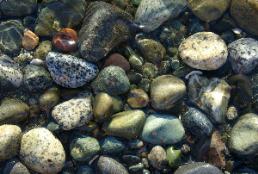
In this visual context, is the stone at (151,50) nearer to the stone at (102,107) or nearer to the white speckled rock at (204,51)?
the white speckled rock at (204,51)

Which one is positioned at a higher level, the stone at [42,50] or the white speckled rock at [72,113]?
the stone at [42,50]

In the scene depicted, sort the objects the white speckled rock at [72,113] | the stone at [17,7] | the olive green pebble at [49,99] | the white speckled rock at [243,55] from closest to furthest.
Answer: the white speckled rock at [72,113] < the olive green pebble at [49,99] < the white speckled rock at [243,55] < the stone at [17,7]

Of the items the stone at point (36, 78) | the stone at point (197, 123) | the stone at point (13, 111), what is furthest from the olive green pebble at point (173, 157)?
the stone at point (13, 111)

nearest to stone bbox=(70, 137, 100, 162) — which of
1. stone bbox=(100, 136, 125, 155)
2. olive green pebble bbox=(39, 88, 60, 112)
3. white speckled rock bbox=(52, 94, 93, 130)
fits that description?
stone bbox=(100, 136, 125, 155)

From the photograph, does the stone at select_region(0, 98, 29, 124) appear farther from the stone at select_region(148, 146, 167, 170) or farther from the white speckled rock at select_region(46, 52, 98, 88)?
the stone at select_region(148, 146, 167, 170)

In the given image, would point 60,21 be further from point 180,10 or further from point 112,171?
point 112,171

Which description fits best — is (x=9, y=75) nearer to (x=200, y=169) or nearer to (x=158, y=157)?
(x=158, y=157)

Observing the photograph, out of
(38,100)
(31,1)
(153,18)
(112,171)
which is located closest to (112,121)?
(112,171)
